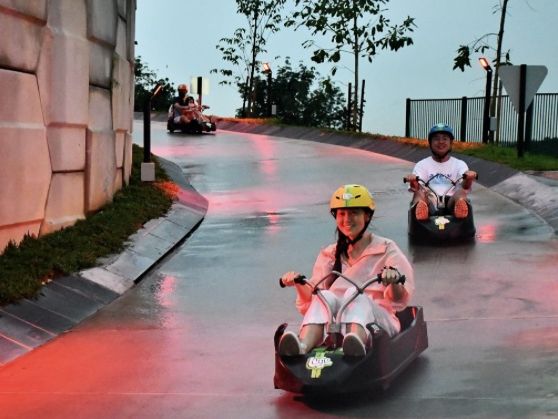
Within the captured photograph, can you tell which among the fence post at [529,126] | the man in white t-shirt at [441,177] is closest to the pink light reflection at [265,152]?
the fence post at [529,126]

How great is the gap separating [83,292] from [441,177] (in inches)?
201

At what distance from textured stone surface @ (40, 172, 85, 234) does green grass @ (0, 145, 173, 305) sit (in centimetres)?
10

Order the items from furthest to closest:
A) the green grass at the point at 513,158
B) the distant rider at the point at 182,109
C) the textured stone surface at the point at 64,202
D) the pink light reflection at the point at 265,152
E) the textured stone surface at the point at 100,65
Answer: the distant rider at the point at 182,109, the pink light reflection at the point at 265,152, the green grass at the point at 513,158, the textured stone surface at the point at 100,65, the textured stone surface at the point at 64,202

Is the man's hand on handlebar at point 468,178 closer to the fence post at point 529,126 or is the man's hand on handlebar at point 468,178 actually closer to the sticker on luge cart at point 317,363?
the sticker on luge cart at point 317,363

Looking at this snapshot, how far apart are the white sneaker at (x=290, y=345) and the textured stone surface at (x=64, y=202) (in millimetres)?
5419

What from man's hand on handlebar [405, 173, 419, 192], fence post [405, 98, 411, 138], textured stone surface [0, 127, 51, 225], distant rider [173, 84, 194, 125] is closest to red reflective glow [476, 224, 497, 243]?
man's hand on handlebar [405, 173, 419, 192]

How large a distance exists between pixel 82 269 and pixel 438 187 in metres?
4.85

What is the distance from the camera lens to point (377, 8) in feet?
104

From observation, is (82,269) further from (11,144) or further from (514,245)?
(514,245)

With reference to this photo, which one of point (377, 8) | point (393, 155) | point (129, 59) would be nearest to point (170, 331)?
point (129, 59)

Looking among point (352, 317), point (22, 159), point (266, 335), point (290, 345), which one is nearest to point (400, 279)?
point (352, 317)

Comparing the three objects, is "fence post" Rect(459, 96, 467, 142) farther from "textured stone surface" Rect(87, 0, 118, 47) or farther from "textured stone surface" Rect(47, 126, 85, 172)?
"textured stone surface" Rect(47, 126, 85, 172)

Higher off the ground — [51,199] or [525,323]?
[51,199]

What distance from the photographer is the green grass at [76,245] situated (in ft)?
30.3
